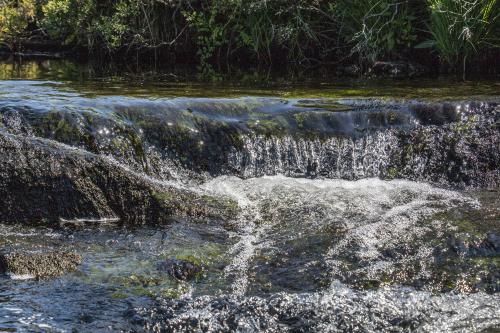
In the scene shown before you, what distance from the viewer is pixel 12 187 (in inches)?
218

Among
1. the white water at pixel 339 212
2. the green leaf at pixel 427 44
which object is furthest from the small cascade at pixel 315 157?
the green leaf at pixel 427 44

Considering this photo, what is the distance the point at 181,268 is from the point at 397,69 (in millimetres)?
9287

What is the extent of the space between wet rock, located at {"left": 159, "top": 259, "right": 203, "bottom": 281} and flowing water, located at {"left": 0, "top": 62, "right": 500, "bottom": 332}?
51 mm

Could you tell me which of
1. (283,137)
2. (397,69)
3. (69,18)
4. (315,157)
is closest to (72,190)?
(283,137)

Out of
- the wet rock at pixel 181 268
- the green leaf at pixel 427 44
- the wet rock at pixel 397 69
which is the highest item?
the green leaf at pixel 427 44

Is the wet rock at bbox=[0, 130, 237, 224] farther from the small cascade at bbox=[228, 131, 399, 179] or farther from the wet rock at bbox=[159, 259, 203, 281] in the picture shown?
the small cascade at bbox=[228, 131, 399, 179]

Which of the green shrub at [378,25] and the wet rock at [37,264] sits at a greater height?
the green shrub at [378,25]

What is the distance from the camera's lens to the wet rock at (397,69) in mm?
12953

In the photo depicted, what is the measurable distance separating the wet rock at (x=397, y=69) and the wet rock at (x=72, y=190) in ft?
25.8

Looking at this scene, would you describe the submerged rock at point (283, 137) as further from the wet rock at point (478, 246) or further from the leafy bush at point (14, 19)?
the leafy bush at point (14, 19)

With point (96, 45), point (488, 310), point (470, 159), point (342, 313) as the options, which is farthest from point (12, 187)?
point (96, 45)

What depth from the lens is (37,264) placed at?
4.59 m

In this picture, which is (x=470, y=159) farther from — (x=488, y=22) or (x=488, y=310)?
(x=488, y=22)

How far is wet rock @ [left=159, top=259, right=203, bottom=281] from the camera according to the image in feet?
15.3
